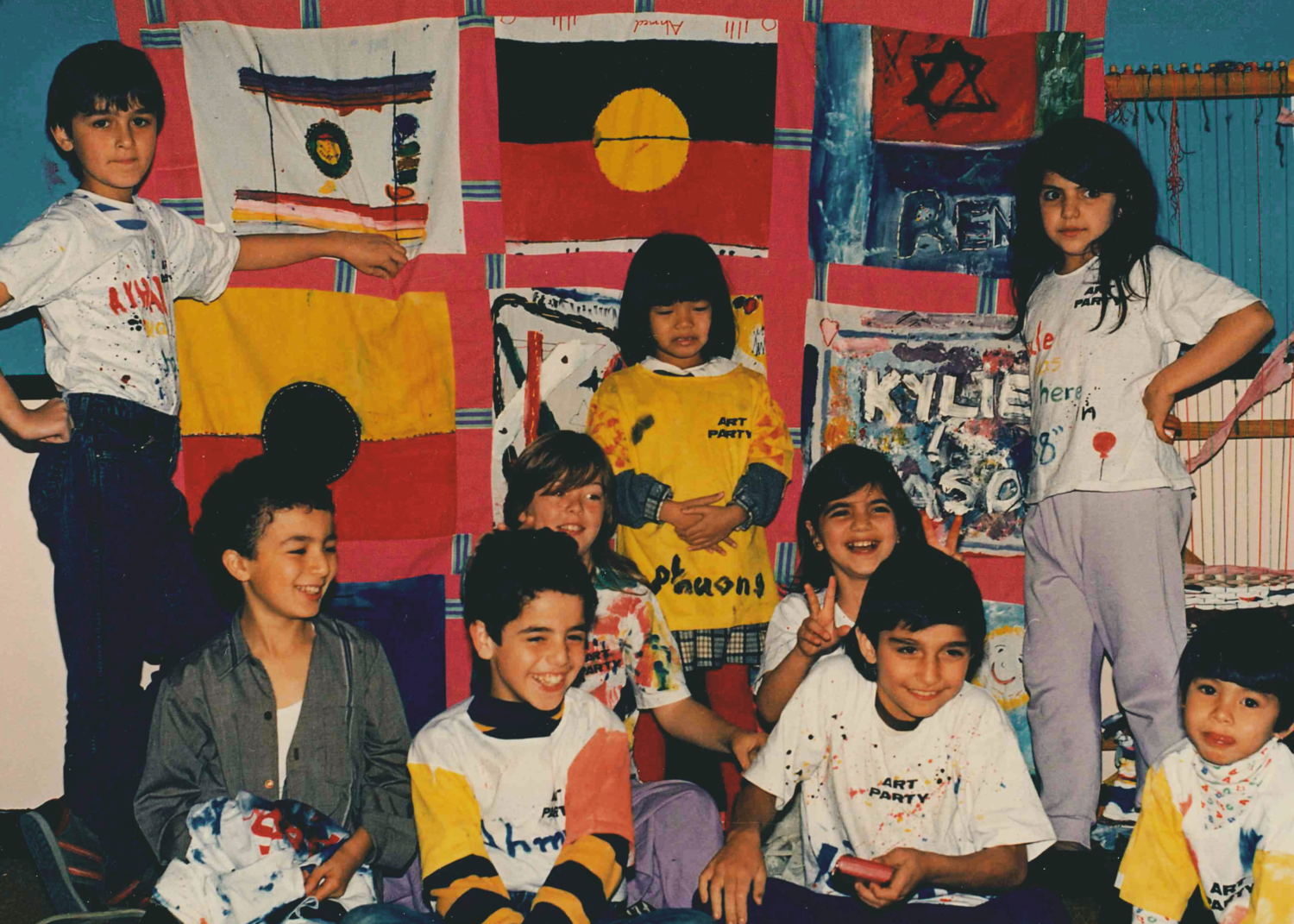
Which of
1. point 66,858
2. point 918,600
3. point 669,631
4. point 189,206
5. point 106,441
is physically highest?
point 189,206

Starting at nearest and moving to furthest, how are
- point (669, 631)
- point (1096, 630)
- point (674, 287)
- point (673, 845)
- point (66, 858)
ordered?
point (673, 845)
point (66, 858)
point (669, 631)
point (1096, 630)
point (674, 287)

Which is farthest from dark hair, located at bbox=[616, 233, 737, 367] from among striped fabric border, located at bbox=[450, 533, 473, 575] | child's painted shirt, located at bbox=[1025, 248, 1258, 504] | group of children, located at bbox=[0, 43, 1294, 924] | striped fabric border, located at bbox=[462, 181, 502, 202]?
child's painted shirt, located at bbox=[1025, 248, 1258, 504]

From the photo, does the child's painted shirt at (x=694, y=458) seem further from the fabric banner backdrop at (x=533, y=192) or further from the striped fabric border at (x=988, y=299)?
the striped fabric border at (x=988, y=299)

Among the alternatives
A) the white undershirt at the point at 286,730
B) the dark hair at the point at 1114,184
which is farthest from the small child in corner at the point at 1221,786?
the white undershirt at the point at 286,730

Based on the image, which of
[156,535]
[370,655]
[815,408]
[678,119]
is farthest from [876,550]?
[156,535]

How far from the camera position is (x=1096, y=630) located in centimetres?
274

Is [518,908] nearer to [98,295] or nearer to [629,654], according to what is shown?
[629,654]

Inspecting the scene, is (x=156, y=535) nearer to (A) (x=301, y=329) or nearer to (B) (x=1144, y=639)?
(A) (x=301, y=329)

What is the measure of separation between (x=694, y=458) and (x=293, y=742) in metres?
1.06

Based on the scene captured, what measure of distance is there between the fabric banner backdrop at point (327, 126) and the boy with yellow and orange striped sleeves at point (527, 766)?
128 centimetres

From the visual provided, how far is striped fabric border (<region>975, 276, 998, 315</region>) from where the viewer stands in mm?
3119

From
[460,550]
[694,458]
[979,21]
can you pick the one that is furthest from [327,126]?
[979,21]

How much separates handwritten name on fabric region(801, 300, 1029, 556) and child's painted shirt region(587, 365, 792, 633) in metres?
0.34

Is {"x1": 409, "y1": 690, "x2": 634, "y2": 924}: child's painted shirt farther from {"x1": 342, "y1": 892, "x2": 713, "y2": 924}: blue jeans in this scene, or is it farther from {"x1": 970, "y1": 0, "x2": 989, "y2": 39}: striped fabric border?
{"x1": 970, "y1": 0, "x2": 989, "y2": 39}: striped fabric border
